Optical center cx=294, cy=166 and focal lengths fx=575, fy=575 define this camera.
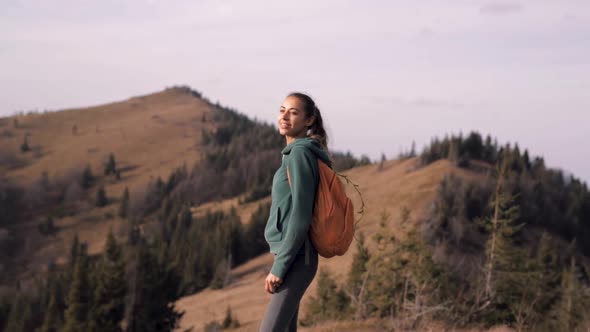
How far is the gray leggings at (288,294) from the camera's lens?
4.96 metres

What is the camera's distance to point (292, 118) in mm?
5227

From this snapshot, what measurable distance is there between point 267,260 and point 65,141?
13593cm

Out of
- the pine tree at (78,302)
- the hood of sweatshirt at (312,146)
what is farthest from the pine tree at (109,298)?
the hood of sweatshirt at (312,146)

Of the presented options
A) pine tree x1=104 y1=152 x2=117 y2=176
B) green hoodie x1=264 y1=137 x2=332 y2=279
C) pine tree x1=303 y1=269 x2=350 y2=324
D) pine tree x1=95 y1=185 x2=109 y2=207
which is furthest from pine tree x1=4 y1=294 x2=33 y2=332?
pine tree x1=104 y1=152 x2=117 y2=176

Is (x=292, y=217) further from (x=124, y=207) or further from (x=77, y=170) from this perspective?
(x=77, y=170)

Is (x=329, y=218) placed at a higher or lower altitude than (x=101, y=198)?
higher

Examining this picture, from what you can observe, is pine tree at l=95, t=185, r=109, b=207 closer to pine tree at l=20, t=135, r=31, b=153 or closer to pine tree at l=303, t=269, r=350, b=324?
pine tree at l=20, t=135, r=31, b=153

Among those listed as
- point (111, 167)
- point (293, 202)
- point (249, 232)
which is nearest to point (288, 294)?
point (293, 202)

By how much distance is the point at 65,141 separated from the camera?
199 metres

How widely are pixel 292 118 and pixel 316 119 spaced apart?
0.27 metres

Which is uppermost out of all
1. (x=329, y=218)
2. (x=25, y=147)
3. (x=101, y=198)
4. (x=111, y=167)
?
(x=329, y=218)

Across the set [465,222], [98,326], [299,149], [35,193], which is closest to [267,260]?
[465,222]

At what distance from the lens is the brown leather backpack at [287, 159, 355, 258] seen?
4.93 meters

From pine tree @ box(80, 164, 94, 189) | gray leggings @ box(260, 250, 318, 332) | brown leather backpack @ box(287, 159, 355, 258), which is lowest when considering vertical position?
pine tree @ box(80, 164, 94, 189)
